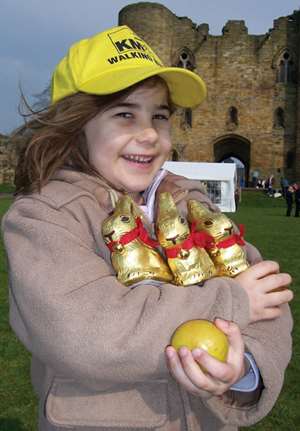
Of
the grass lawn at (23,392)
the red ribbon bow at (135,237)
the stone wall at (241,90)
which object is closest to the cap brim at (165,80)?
the red ribbon bow at (135,237)

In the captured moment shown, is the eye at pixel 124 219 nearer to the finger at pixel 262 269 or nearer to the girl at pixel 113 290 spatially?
the girl at pixel 113 290

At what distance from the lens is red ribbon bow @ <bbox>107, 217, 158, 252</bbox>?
1238 mm

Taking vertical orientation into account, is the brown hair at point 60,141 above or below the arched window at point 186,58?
below

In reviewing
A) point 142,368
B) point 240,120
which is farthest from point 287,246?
point 240,120

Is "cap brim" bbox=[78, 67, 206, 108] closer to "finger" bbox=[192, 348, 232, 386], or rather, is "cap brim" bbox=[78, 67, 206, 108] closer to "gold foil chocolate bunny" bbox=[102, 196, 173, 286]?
"gold foil chocolate bunny" bbox=[102, 196, 173, 286]

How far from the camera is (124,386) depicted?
1248 millimetres

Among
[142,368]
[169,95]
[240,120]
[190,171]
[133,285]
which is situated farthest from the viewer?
[240,120]

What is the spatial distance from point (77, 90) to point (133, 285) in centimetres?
56

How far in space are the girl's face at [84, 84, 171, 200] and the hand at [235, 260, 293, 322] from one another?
449mm

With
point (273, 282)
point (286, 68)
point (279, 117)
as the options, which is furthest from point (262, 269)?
point (286, 68)

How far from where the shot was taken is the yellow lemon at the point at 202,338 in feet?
3.32

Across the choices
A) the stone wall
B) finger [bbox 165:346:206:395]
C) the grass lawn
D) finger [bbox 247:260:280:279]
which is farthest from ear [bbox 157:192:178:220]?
the stone wall

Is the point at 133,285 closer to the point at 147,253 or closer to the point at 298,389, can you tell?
the point at 147,253

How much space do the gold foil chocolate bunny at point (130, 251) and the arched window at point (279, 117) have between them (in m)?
29.0
